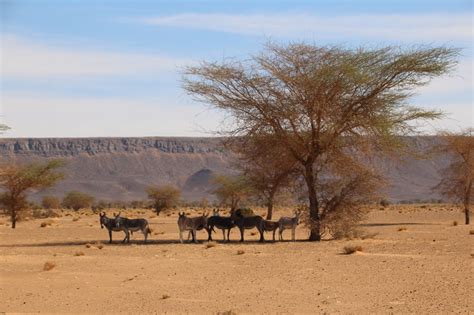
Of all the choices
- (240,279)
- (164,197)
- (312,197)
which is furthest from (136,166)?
(240,279)

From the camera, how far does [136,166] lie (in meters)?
154

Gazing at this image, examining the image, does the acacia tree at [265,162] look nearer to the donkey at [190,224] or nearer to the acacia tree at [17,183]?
the donkey at [190,224]

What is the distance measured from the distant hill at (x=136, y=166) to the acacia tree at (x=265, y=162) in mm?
99804

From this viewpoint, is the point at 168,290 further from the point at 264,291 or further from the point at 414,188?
the point at 414,188

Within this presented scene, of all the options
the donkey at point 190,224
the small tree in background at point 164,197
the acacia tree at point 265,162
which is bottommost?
the donkey at point 190,224

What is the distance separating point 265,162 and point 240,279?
1380 cm

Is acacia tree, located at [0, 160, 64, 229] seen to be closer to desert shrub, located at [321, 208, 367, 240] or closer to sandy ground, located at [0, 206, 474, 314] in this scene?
sandy ground, located at [0, 206, 474, 314]

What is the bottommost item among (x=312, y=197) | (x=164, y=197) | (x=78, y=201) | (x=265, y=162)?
(x=78, y=201)

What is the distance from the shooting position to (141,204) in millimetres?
105312

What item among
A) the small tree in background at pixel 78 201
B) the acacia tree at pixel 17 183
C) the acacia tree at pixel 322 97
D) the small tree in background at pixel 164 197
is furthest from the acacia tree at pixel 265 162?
the small tree in background at pixel 78 201

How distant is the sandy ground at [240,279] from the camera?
15.6 meters

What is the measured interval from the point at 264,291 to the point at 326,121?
15.5 meters

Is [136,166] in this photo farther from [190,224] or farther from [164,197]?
[190,224]

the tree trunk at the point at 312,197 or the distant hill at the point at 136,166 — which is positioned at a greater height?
the distant hill at the point at 136,166
